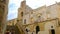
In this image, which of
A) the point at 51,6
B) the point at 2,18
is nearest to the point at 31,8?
the point at 51,6

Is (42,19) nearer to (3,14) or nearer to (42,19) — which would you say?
(42,19)

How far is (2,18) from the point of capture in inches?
140

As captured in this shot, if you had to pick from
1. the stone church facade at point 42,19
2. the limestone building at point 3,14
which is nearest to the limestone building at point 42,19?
the stone church facade at point 42,19

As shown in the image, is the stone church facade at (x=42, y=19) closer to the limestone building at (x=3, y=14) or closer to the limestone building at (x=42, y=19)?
the limestone building at (x=42, y=19)

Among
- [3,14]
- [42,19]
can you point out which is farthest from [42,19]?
[3,14]

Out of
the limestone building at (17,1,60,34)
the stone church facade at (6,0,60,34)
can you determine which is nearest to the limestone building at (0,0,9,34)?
the stone church facade at (6,0,60,34)

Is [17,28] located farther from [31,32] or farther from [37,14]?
[37,14]

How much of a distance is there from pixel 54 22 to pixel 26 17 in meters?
7.88

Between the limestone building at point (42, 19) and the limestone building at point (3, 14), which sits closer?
the limestone building at point (3, 14)

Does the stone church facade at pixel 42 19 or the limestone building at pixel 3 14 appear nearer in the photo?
the limestone building at pixel 3 14

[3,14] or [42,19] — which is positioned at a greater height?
[42,19]

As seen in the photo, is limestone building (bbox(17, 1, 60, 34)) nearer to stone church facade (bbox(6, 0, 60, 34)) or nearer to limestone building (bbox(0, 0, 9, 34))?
stone church facade (bbox(6, 0, 60, 34))

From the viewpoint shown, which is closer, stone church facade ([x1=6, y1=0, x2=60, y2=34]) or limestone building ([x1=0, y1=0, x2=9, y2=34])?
limestone building ([x1=0, y1=0, x2=9, y2=34])

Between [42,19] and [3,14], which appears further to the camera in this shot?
[42,19]
